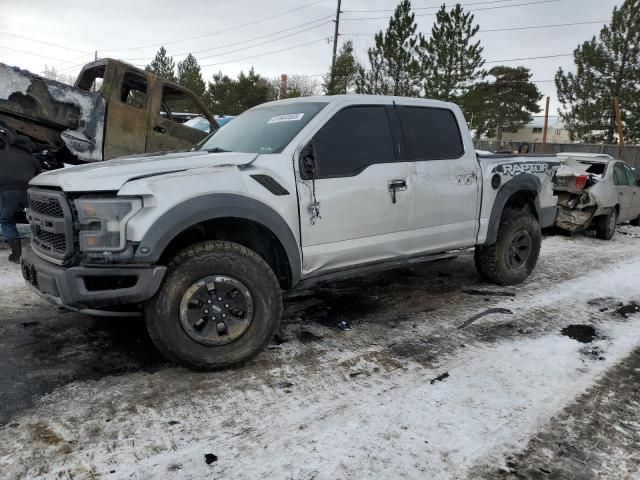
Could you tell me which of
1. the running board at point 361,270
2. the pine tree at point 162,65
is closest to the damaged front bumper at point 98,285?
the running board at point 361,270

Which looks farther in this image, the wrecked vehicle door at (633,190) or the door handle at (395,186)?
the wrecked vehicle door at (633,190)

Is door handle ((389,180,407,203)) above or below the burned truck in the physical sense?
below

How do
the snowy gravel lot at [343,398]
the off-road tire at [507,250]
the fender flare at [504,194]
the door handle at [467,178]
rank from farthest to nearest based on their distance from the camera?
1. the off-road tire at [507,250]
2. the fender flare at [504,194]
3. the door handle at [467,178]
4. the snowy gravel lot at [343,398]

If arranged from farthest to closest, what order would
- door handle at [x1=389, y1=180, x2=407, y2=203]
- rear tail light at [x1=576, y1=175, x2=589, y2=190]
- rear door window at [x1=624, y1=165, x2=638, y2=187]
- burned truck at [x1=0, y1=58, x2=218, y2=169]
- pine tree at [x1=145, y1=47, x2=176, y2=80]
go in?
pine tree at [x1=145, y1=47, x2=176, y2=80] → rear door window at [x1=624, y1=165, x2=638, y2=187] → rear tail light at [x1=576, y1=175, x2=589, y2=190] → burned truck at [x1=0, y1=58, x2=218, y2=169] → door handle at [x1=389, y1=180, x2=407, y2=203]

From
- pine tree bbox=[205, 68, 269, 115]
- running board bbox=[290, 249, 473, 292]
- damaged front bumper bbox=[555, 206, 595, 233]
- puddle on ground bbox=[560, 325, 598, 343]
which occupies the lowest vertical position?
puddle on ground bbox=[560, 325, 598, 343]

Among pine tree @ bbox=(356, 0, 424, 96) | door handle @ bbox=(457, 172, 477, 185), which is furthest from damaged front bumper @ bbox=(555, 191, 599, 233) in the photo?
pine tree @ bbox=(356, 0, 424, 96)

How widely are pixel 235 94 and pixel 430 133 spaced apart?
29.2 metres

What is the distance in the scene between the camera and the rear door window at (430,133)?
173 inches

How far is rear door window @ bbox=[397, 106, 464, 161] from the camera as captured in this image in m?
4.40

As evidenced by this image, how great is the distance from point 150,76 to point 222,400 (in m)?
5.88

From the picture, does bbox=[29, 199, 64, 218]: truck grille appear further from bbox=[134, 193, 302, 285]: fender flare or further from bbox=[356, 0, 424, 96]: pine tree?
bbox=[356, 0, 424, 96]: pine tree

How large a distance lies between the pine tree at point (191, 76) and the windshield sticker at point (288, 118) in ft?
102

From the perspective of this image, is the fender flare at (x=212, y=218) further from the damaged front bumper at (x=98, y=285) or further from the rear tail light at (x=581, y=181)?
the rear tail light at (x=581, y=181)

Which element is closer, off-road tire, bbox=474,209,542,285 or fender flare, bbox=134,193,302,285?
fender flare, bbox=134,193,302,285
